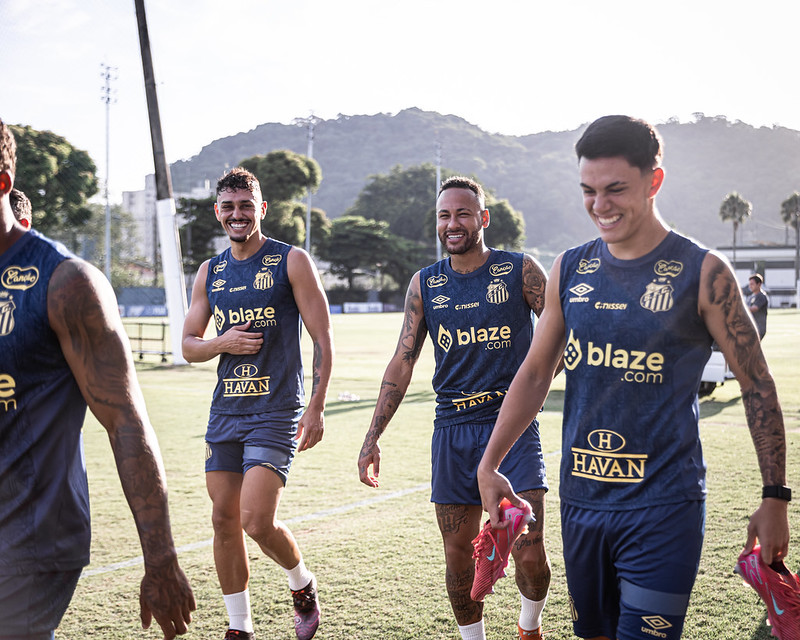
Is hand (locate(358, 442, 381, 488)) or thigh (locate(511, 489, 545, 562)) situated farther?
hand (locate(358, 442, 381, 488))

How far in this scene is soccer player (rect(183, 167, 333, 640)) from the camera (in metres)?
4.69

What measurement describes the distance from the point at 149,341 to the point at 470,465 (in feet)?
99.0

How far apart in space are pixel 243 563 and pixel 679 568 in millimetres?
2681

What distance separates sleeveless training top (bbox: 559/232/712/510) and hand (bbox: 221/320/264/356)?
2.29 meters

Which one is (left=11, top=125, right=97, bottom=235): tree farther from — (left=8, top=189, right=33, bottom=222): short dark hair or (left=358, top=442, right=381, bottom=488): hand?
(left=358, top=442, right=381, bottom=488): hand

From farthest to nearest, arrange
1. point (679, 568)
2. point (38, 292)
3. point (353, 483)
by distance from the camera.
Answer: point (353, 483)
point (679, 568)
point (38, 292)

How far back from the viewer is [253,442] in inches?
188

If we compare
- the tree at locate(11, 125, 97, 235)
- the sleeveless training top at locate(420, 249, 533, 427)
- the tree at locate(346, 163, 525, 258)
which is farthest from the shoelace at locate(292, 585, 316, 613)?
the tree at locate(346, 163, 525, 258)

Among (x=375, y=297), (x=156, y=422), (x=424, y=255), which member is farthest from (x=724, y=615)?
(x=424, y=255)

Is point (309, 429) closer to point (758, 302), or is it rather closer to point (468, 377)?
point (468, 377)

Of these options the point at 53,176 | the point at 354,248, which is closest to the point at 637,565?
the point at 53,176

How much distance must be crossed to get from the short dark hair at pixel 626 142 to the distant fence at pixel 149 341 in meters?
17.8

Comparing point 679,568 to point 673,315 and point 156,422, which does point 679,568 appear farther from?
point 156,422

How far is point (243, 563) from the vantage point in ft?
15.5
